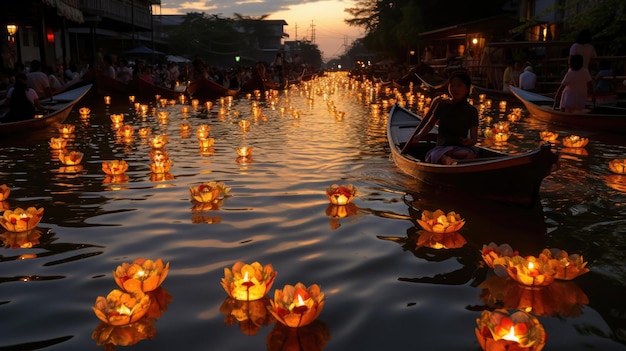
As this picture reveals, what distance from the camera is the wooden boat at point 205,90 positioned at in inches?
781

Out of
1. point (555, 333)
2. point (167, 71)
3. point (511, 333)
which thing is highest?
point (167, 71)

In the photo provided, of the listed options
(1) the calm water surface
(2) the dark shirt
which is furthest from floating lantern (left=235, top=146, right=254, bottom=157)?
(2) the dark shirt

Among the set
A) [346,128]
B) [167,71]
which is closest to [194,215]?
[346,128]

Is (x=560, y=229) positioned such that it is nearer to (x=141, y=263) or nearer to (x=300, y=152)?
(x=141, y=263)

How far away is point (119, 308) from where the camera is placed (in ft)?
9.61

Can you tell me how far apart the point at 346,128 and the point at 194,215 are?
7474 millimetres

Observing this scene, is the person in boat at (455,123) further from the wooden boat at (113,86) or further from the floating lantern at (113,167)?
the wooden boat at (113,86)

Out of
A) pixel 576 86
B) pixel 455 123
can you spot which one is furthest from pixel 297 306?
pixel 576 86

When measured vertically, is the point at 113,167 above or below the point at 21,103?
below

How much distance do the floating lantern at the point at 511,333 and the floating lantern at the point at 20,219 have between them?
3751 mm

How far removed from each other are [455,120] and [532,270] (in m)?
2.93

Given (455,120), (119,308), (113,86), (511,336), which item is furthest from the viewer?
(113,86)

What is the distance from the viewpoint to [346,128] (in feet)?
40.3

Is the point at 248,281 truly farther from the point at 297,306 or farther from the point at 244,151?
the point at 244,151
